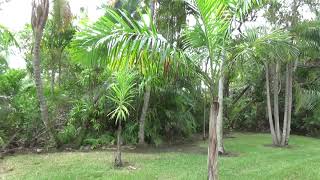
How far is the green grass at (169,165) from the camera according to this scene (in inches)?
324

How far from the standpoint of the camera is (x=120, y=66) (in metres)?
5.90

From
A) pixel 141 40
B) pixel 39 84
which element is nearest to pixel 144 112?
pixel 39 84

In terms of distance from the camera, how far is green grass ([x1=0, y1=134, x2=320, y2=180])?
27.0ft

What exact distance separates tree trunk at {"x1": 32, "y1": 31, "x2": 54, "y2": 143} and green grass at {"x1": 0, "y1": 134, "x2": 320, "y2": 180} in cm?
113

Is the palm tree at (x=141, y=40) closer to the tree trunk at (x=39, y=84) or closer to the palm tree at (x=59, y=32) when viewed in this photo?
the tree trunk at (x=39, y=84)

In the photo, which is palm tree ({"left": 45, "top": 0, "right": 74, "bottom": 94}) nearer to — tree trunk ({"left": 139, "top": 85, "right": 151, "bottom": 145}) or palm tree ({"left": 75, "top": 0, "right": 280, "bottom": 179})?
tree trunk ({"left": 139, "top": 85, "right": 151, "bottom": 145})

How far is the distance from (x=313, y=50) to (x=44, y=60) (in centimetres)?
965

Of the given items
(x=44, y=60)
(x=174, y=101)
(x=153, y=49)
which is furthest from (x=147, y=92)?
(x=153, y=49)

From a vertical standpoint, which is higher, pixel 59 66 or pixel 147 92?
pixel 59 66

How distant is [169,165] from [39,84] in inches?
181

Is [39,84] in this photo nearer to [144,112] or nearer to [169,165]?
[144,112]

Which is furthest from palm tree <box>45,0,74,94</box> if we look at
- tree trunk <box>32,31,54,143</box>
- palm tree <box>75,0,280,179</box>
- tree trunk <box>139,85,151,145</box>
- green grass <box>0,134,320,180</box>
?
palm tree <box>75,0,280,179</box>

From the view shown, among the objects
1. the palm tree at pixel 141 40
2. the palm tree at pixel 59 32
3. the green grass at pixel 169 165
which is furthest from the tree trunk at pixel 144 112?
the palm tree at pixel 141 40

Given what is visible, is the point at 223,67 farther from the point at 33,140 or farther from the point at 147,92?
the point at 33,140
